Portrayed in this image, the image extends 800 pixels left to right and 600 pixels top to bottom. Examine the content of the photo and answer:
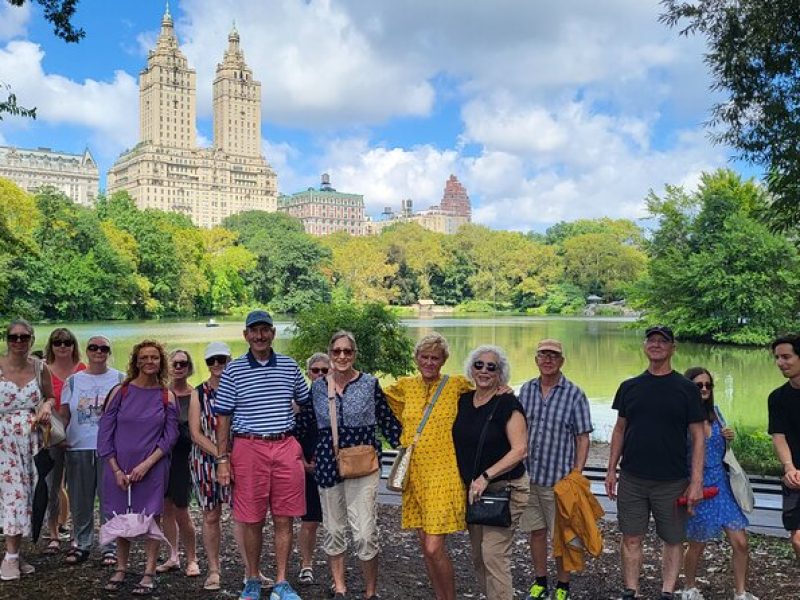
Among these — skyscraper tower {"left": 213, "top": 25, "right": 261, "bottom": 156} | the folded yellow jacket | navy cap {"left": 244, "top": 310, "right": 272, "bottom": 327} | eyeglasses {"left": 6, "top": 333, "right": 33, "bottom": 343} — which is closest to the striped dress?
navy cap {"left": 244, "top": 310, "right": 272, "bottom": 327}

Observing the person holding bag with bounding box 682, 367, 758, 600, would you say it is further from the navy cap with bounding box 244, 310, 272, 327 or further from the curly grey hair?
the navy cap with bounding box 244, 310, 272, 327

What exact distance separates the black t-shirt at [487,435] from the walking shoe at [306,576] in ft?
4.05

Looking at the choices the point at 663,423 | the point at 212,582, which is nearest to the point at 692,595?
the point at 663,423

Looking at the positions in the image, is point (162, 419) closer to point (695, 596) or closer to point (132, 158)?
point (695, 596)

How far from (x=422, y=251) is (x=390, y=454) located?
53673 mm

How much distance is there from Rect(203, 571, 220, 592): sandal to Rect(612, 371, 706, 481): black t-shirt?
87.7 inches

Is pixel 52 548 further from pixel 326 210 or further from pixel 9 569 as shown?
pixel 326 210

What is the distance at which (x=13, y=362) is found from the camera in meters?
4.34

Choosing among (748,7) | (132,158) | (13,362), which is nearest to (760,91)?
(748,7)

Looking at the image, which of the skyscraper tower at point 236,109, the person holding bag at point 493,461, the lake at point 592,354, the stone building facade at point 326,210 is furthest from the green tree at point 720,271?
the stone building facade at point 326,210

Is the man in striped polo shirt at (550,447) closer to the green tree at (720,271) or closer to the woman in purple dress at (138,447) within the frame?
the woman in purple dress at (138,447)

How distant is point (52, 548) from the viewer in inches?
185

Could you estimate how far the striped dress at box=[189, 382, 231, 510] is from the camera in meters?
4.12

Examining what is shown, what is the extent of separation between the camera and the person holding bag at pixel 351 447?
3.89 meters
